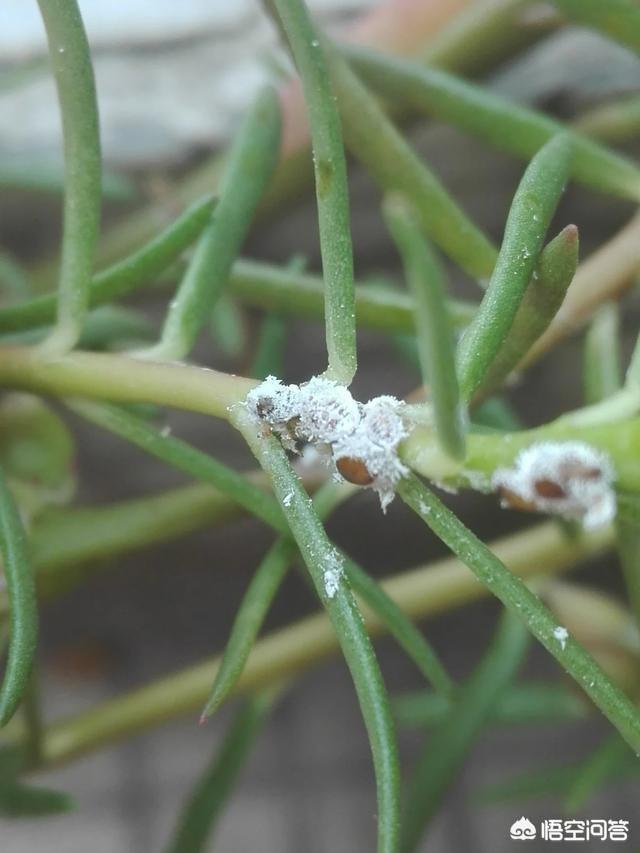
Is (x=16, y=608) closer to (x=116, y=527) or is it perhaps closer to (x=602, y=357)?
(x=116, y=527)

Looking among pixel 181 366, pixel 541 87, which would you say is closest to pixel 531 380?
pixel 541 87

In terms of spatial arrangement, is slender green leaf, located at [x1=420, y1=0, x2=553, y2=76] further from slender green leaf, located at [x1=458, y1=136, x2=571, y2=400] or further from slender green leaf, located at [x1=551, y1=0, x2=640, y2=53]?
slender green leaf, located at [x1=458, y1=136, x2=571, y2=400]

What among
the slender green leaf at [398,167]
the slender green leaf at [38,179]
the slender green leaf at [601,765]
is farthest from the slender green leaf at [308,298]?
the slender green leaf at [601,765]

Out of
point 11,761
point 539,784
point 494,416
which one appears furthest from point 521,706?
point 11,761

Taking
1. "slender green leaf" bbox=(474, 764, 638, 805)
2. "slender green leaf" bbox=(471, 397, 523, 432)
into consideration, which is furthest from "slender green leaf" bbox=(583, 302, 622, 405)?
"slender green leaf" bbox=(474, 764, 638, 805)

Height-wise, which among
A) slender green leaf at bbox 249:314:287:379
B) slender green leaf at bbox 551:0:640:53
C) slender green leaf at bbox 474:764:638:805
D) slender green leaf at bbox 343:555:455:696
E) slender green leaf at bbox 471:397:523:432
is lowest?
slender green leaf at bbox 343:555:455:696

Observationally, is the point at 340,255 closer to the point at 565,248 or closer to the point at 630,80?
the point at 565,248
